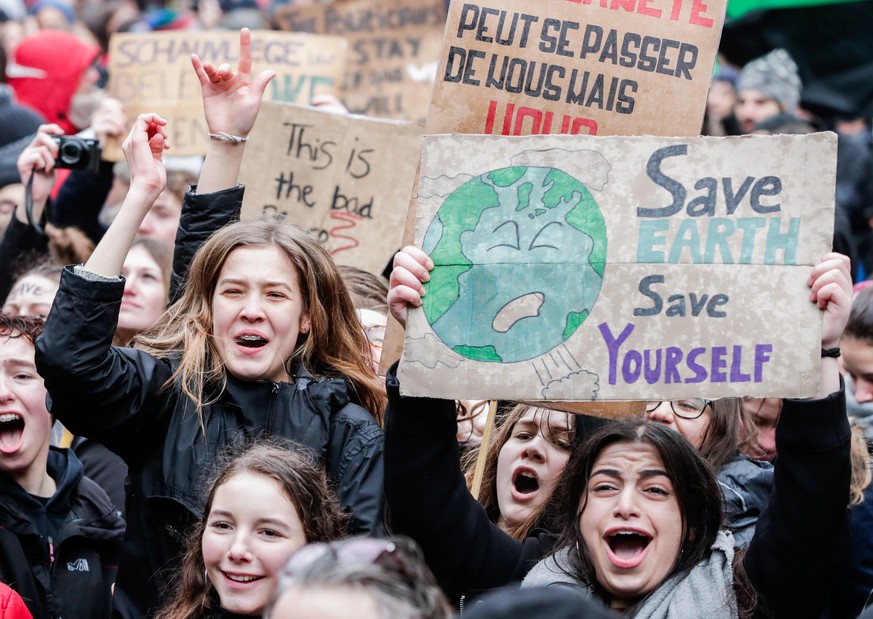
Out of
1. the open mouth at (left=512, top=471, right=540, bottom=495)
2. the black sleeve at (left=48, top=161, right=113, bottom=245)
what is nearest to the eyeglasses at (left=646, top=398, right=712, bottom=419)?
the open mouth at (left=512, top=471, right=540, bottom=495)

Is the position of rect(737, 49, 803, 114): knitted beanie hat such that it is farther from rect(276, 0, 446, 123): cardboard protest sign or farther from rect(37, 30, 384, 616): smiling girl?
rect(37, 30, 384, 616): smiling girl

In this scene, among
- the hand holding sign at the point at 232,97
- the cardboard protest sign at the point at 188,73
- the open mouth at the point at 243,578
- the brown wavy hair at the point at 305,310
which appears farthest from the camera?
the cardboard protest sign at the point at 188,73

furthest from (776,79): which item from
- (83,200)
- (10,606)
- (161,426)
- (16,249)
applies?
(10,606)

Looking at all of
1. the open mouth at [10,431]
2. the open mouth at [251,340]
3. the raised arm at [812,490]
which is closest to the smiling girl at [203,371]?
the open mouth at [251,340]

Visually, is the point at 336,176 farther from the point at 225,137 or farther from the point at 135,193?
the point at 135,193

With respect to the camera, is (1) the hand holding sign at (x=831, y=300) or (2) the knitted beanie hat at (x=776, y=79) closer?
(1) the hand holding sign at (x=831, y=300)

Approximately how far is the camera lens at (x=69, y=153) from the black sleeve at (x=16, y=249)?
12.2 inches

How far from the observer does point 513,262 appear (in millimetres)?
3363

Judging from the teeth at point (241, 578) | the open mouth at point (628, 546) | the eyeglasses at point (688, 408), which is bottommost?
the teeth at point (241, 578)

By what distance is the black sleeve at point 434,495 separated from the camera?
3.33m

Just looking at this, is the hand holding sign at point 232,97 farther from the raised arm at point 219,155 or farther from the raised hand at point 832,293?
the raised hand at point 832,293

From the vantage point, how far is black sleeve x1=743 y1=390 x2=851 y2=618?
3.14m

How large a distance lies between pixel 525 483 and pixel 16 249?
2383 millimetres

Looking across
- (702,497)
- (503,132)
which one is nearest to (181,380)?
(503,132)
